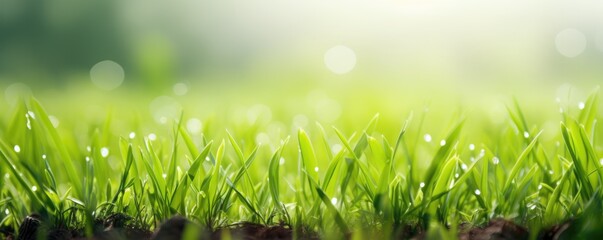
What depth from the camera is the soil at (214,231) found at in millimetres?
1214

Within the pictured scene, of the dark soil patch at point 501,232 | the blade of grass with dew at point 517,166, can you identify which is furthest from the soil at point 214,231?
the blade of grass with dew at point 517,166

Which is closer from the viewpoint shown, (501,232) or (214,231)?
(501,232)

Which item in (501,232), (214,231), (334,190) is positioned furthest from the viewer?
(334,190)

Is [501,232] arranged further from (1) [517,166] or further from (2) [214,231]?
(2) [214,231]

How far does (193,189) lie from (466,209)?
0.60 metres

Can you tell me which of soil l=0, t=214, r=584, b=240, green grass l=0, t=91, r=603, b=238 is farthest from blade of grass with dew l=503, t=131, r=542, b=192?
soil l=0, t=214, r=584, b=240

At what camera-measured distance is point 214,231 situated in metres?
1.38

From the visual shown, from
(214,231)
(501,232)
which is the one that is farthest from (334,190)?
(501,232)

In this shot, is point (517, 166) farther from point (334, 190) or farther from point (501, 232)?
point (334, 190)

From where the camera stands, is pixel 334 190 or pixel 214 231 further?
pixel 334 190

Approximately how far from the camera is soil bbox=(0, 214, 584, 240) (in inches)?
47.8

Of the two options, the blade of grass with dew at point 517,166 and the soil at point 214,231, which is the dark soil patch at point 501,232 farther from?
the blade of grass with dew at point 517,166

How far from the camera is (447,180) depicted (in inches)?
54.7

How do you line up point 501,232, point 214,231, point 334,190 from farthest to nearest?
point 334,190 → point 214,231 → point 501,232
